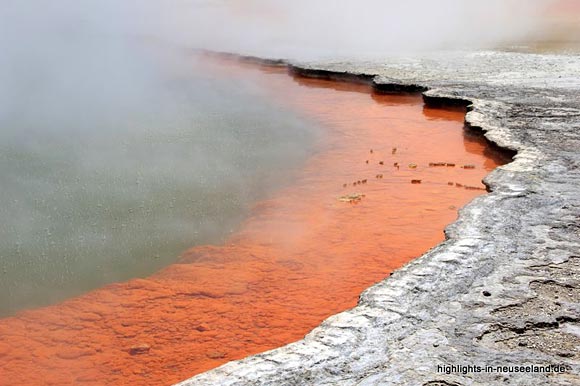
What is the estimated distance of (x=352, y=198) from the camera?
4.98 m

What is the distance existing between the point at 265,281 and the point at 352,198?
4.76ft

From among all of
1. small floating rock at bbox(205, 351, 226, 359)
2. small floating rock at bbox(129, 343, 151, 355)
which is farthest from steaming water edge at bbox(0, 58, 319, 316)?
small floating rock at bbox(205, 351, 226, 359)

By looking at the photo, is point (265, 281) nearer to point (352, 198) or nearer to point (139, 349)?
point (139, 349)

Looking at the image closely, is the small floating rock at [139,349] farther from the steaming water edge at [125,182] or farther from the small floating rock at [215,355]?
the steaming water edge at [125,182]

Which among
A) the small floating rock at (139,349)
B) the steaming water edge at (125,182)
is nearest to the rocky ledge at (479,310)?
the small floating rock at (139,349)

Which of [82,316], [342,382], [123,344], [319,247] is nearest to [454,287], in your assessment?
[342,382]

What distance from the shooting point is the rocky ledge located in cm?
247

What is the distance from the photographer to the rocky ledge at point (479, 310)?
2.47m

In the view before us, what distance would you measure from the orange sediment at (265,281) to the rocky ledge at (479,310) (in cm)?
41

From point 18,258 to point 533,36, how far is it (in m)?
10.8

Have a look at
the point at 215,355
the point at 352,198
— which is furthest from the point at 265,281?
the point at 352,198

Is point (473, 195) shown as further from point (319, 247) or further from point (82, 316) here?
point (82, 316)

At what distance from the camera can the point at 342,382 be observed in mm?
2418

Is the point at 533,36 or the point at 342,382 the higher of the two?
the point at 533,36
